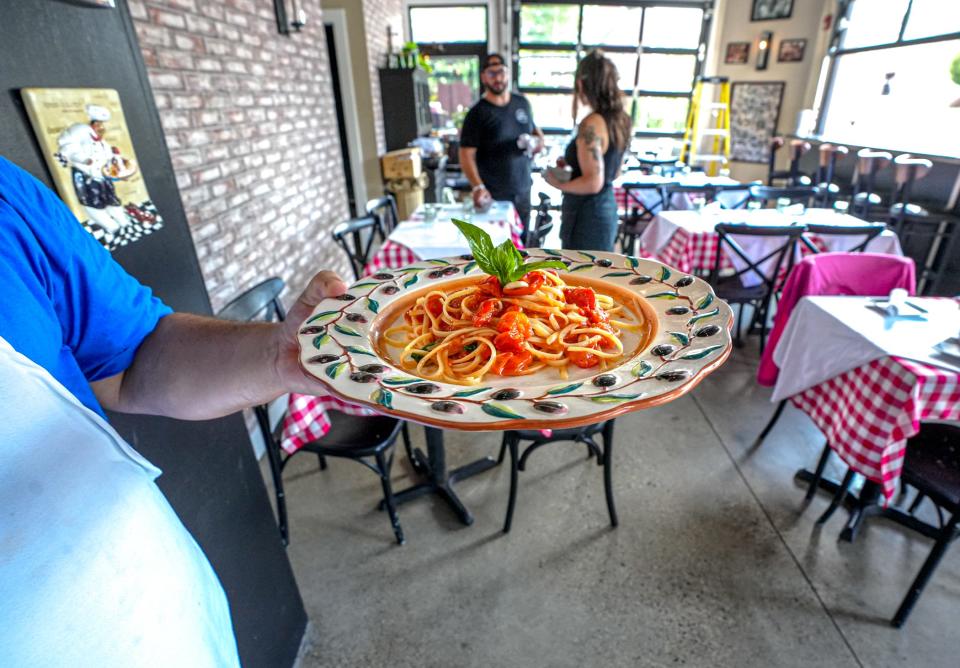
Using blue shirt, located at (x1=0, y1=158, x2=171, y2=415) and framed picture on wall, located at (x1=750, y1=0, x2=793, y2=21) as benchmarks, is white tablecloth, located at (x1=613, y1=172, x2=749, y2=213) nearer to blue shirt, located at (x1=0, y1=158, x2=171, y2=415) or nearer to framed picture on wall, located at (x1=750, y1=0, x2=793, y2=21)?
blue shirt, located at (x1=0, y1=158, x2=171, y2=415)

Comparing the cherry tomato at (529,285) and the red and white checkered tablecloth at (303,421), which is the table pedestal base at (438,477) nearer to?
the red and white checkered tablecloth at (303,421)

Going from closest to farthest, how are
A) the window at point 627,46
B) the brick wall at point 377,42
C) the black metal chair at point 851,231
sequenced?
the black metal chair at point 851,231 → the brick wall at point 377,42 → the window at point 627,46

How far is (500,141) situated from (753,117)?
762 cm

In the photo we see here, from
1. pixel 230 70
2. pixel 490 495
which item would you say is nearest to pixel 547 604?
pixel 490 495

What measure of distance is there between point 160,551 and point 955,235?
6.33 meters

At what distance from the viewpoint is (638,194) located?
5.37 meters

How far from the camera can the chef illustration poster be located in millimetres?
902

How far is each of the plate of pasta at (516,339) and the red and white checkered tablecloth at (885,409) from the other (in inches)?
43.5

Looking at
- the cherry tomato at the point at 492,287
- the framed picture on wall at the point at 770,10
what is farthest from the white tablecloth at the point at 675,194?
the framed picture on wall at the point at 770,10

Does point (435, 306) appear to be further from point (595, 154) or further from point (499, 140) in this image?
point (499, 140)

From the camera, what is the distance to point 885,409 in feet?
5.43

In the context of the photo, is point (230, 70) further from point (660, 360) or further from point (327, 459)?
point (660, 360)

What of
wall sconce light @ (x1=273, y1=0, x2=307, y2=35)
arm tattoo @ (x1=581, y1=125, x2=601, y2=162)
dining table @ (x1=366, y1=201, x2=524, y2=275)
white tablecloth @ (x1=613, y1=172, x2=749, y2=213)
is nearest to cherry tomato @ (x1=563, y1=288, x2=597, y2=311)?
dining table @ (x1=366, y1=201, x2=524, y2=275)

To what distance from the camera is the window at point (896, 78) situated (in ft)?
18.3
